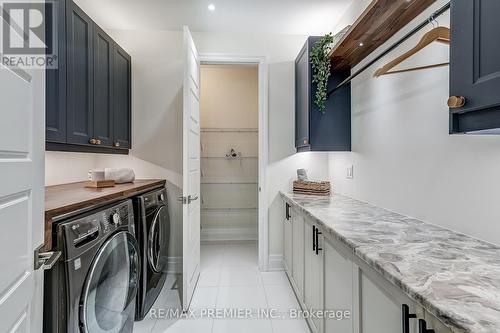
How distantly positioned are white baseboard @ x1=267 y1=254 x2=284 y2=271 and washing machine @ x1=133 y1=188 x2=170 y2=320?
118cm

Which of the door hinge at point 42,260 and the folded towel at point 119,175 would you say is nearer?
the door hinge at point 42,260

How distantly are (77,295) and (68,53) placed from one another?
162 cm

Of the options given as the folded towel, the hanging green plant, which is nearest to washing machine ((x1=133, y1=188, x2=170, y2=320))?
the folded towel

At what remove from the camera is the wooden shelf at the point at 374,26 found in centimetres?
150

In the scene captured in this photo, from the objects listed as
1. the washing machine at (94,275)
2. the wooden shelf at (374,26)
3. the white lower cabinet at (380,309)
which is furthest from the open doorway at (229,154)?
the white lower cabinet at (380,309)

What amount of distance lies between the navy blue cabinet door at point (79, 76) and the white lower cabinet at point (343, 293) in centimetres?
182

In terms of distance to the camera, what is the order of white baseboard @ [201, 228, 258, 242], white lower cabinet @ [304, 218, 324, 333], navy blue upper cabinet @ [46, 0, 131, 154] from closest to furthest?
1. white lower cabinet @ [304, 218, 324, 333]
2. navy blue upper cabinet @ [46, 0, 131, 154]
3. white baseboard @ [201, 228, 258, 242]

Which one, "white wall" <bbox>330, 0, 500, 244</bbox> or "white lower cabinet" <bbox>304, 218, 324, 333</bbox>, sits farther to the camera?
"white lower cabinet" <bbox>304, 218, 324, 333</bbox>

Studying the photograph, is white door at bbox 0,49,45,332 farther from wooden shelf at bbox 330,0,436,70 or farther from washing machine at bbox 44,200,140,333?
wooden shelf at bbox 330,0,436,70

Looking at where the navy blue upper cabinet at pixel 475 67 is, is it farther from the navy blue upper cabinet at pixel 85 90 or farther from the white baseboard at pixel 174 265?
the white baseboard at pixel 174 265

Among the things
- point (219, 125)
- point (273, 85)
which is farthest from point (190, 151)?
point (219, 125)

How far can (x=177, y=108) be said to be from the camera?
9.87 ft

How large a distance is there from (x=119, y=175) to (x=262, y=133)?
152 cm

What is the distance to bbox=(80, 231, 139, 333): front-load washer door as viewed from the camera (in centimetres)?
124
